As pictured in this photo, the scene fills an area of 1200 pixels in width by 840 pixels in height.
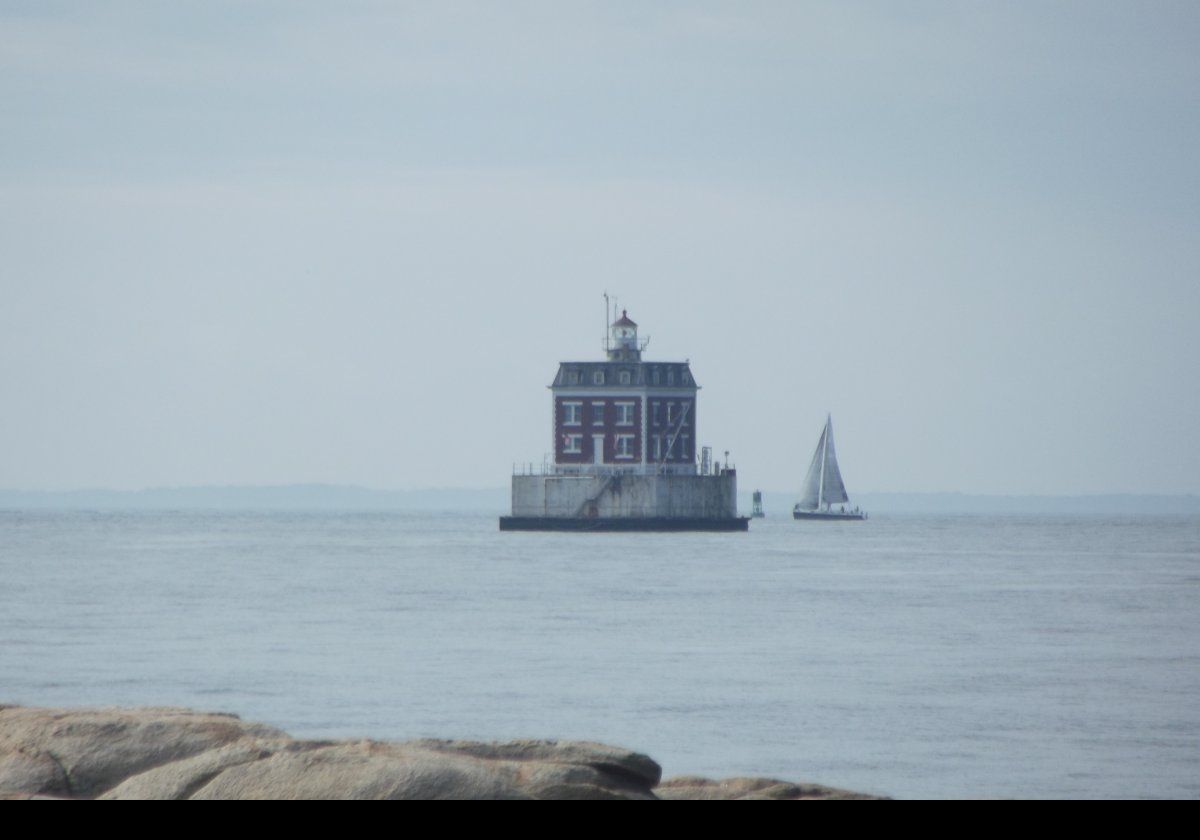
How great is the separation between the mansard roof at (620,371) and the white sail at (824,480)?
4806 cm

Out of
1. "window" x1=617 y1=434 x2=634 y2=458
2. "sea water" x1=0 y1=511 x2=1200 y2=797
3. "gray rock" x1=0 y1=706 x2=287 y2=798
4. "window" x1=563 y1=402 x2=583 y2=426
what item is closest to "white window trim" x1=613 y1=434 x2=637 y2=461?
"window" x1=617 y1=434 x2=634 y2=458

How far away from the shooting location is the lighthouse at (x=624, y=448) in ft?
333

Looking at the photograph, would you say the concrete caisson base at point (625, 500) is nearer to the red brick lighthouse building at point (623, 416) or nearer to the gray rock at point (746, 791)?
the red brick lighthouse building at point (623, 416)

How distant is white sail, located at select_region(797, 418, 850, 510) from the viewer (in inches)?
5906

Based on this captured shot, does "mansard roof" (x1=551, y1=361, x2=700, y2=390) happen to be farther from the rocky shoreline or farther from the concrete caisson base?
the rocky shoreline

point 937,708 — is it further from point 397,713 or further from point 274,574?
point 274,574

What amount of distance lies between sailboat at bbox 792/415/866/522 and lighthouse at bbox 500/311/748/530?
47.2 m

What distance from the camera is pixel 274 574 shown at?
70188 mm

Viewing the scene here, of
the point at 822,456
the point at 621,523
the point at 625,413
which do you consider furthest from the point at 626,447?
the point at 822,456

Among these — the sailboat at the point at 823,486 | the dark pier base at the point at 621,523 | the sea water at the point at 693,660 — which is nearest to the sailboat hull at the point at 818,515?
the sailboat at the point at 823,486

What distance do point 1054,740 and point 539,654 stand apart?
14083mm

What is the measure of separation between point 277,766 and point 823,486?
5964 inches

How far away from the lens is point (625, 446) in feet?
335
